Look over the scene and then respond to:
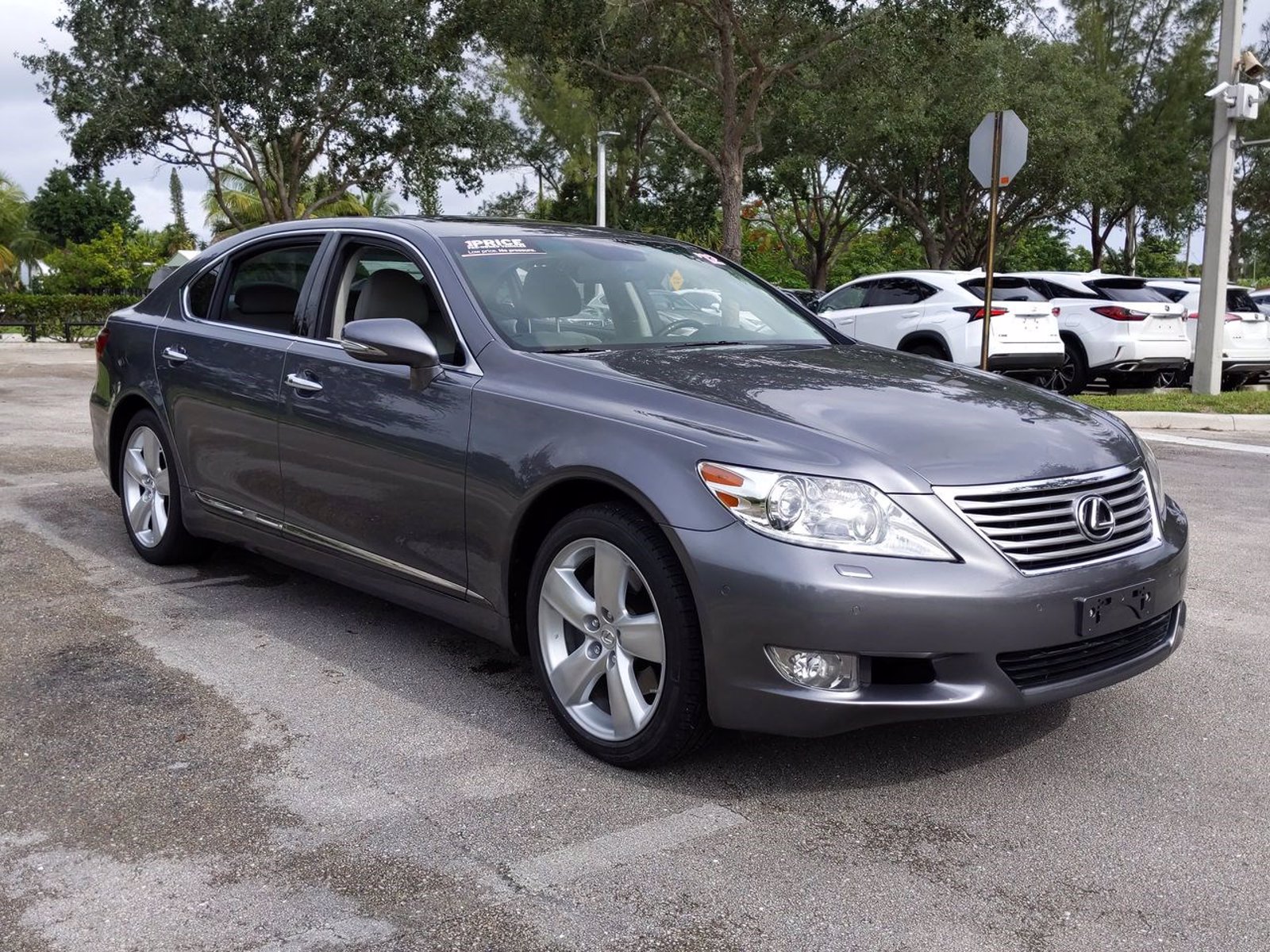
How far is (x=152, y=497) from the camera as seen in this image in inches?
232

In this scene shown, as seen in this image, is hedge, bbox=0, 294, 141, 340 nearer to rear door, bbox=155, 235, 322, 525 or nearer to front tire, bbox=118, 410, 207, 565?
front tire, bbox=118, 410, 207, 565

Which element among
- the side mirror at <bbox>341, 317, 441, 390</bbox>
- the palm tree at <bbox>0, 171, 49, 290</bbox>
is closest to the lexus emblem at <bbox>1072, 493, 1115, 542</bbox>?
the side mirror at <bbox>341, 317, 441, 390</bbox>

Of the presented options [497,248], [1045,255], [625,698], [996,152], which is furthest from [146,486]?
[1045,255]

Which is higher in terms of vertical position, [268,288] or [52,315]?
[268,288]

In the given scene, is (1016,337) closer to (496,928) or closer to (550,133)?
(496,928)

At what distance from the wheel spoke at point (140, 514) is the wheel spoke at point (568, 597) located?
297 centimetres

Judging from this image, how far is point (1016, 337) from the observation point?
14.8 m

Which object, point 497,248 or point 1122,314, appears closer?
point 497,248

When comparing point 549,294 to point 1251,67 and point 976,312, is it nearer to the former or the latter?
point 976,312

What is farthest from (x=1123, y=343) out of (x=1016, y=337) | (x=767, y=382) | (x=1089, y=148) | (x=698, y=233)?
(x=698, y=233)

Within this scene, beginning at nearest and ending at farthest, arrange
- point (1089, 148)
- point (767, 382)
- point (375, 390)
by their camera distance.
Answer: point (767, 382) → point (375, 390) → point (1089, 148)

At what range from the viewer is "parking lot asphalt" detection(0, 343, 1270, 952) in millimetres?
2781

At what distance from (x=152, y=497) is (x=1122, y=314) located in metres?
13.1

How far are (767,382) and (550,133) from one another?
3864 centimetres
